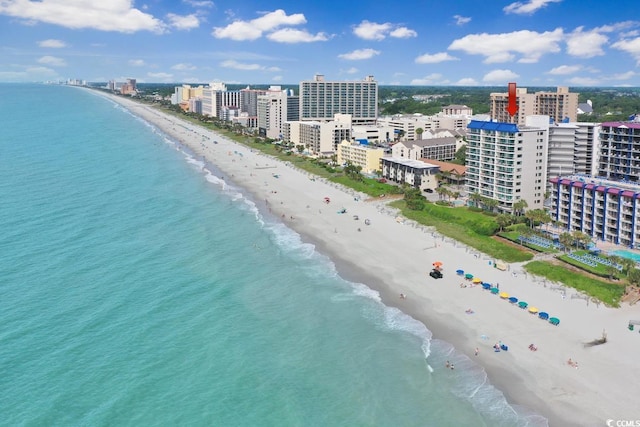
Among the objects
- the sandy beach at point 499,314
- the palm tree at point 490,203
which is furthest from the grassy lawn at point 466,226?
the palm tree at point 490,203

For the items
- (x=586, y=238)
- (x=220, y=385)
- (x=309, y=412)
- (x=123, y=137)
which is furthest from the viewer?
(x=123, y=137)

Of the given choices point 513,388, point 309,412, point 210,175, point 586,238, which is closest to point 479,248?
point 586,238

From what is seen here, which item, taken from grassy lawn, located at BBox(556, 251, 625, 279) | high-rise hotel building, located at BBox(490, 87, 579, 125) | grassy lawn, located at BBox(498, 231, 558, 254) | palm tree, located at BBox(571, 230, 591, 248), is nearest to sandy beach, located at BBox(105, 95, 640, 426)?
grassy lawn, located at BBox(556, 251, 625, 279)

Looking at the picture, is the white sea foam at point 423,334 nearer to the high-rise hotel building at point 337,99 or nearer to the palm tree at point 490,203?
the palm tree at point 490,203

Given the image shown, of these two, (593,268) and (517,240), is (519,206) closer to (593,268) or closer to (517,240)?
(517,240)

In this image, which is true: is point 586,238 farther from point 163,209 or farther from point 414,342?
point 163,209

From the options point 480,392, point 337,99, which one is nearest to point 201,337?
Answer: point 480,392
